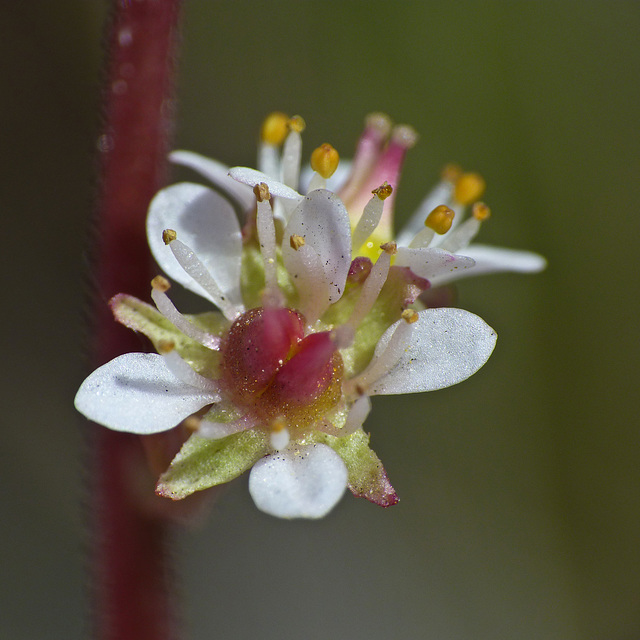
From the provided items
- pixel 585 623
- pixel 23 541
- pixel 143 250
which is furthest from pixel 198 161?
pixel 585 623

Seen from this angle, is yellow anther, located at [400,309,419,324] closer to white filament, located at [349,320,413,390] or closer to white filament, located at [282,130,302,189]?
white filament, located at [349,320,413,390]

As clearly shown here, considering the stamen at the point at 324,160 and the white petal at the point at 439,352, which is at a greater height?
the stamen at the point at 324,160

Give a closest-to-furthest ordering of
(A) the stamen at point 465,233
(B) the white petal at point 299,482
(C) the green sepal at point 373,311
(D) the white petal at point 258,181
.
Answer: (B) the white petal at point 299,482 → (D) the white petal at point 258,181 → (C) the green sepal at point 373,311 → (A) the stamen at point 465,233

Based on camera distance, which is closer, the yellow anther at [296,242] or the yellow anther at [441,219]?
the yellow anther at [296,242]

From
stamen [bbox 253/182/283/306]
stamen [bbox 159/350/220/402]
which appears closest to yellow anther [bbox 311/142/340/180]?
stamen [bbox 253/182/283/306]

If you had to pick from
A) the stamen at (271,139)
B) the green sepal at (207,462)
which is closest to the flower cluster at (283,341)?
the green sepal at (207,462)

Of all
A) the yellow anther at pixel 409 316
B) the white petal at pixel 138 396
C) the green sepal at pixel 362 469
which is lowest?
the green sepal at pixel 362 469

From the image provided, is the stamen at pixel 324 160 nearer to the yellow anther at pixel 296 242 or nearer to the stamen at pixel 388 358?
the yellow anther at pixel 296 242

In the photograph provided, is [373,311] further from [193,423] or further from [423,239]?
[193,423]
